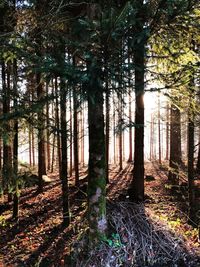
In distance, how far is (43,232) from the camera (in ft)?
30.8

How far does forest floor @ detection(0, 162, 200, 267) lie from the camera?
6.43 meters

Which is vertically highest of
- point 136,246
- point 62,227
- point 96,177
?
point 96,177

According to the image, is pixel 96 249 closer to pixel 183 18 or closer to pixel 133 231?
pixel 133 231

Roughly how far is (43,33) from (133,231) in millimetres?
4520

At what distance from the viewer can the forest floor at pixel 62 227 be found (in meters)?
6.43

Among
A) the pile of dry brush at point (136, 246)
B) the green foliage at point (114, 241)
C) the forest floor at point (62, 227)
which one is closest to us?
the pile of dry brush at point (136, 246)

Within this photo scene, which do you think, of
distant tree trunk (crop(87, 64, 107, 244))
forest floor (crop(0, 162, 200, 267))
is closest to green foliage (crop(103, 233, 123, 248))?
forest floor (crop(0, 162, 200, 267))

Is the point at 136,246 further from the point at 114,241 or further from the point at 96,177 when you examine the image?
the point at 96,177

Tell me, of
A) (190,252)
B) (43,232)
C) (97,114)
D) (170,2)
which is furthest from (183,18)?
(43,232)

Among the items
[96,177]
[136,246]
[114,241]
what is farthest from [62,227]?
[96,177]

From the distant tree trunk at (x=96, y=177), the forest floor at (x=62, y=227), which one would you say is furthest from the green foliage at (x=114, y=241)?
the distant tree trunk at (x=96, y=177)

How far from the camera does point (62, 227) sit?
374 inches

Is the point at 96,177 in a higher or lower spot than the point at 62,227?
higher

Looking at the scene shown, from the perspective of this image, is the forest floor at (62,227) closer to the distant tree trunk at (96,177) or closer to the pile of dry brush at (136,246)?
the pile of dry brush at (136,246)
